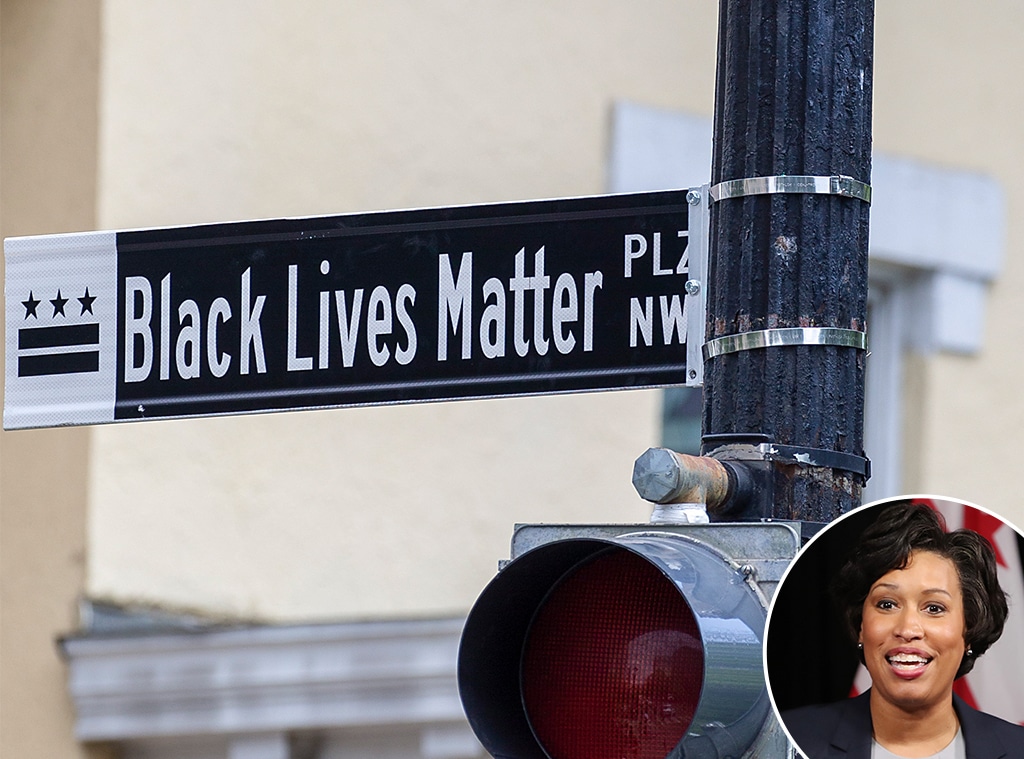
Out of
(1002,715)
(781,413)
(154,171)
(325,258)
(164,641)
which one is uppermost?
(154,171)

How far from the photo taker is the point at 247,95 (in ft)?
21.6

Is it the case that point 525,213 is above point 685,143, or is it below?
below

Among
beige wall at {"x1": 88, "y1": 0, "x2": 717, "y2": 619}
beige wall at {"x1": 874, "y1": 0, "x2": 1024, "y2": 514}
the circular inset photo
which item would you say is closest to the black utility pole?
the circular inset photo

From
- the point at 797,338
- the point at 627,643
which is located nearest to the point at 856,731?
the point at 627,643

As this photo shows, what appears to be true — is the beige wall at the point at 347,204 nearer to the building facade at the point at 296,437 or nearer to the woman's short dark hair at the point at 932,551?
the building facade at the point at 296,437

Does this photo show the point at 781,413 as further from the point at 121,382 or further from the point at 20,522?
the point at 20,522

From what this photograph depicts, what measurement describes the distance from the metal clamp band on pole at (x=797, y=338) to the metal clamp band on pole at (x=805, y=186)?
195 millimetres

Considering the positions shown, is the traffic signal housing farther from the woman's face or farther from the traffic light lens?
the woman's face

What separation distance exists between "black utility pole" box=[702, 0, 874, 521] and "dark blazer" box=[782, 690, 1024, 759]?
49 cm

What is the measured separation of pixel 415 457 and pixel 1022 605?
464cm

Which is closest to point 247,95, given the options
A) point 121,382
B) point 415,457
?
point 415,457

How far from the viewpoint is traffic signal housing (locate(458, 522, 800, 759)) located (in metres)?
2.20

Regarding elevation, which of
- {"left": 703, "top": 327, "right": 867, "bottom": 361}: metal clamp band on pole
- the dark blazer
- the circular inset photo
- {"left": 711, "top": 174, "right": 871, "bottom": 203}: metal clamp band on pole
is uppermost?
{"left": 711, "top": 174, "right": 871, "bottom": 203}: metal clamp band on pole

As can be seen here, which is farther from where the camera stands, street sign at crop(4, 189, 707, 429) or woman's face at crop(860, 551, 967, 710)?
street sign at crop(4, 189, 707, 429)
